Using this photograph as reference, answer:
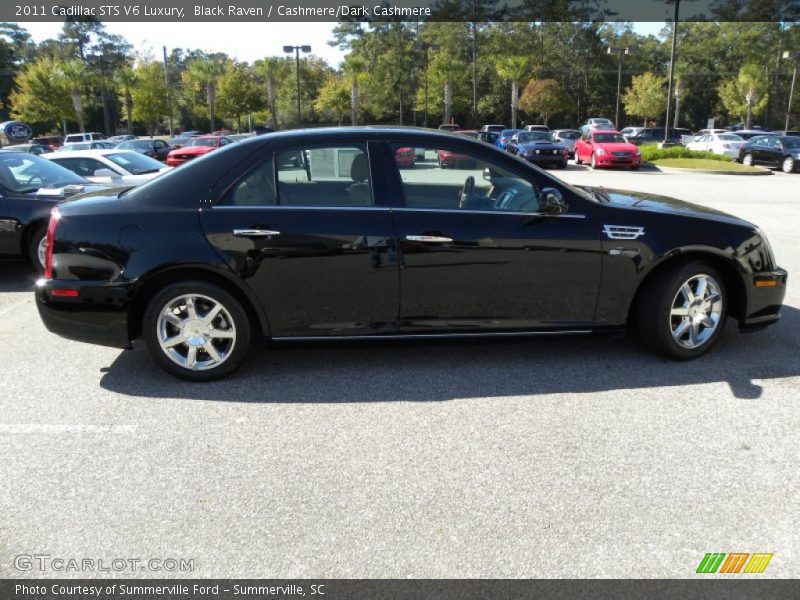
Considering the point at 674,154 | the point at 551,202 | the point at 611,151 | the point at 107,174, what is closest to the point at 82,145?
the point at 107,174

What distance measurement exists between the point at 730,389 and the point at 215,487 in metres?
3.20

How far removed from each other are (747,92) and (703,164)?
31.0 meters

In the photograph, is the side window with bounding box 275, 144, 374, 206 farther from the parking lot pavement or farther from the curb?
the curb

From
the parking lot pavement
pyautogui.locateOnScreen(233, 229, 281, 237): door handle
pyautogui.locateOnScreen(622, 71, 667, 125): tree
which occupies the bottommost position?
the parking lot pavement

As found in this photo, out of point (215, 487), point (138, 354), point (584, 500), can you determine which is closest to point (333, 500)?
point (215, 487)

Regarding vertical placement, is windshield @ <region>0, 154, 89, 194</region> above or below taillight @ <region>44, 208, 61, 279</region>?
above

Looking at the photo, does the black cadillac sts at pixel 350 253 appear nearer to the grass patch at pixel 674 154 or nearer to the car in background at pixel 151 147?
the car in background at pixel 151 147

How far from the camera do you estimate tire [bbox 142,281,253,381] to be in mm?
4129

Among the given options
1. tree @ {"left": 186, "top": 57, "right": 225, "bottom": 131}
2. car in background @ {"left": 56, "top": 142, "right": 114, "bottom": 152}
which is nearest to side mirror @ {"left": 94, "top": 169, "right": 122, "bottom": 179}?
car in background @ {"left": 56, "top": 142, "right": 114, "bottom": 152}

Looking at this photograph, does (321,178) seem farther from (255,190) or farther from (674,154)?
(674,154)

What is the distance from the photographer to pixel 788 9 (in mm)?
56938

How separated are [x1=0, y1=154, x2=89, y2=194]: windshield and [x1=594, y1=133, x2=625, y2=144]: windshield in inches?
898

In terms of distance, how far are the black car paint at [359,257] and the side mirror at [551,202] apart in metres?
0.06

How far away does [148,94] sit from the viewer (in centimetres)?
5041
